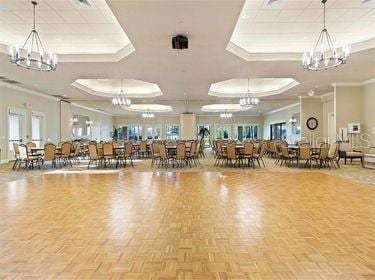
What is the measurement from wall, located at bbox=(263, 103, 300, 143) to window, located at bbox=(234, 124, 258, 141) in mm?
1011

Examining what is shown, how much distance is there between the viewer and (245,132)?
2773 cm

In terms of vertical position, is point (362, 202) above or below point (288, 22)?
below

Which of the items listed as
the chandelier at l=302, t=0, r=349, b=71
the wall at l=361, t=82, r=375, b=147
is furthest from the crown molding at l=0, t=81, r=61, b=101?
the wall at l=361, t=82, r=375, b=147

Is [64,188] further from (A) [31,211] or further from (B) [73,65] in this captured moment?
(B) [73,65]

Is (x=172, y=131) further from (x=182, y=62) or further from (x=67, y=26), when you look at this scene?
(x=67, y=26)

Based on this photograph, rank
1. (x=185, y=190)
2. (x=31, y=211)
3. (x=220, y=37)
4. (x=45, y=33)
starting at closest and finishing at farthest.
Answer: (x=31, y=211) → (x=185, y=190) → (x=220, y=37) → (x=45, y=33)

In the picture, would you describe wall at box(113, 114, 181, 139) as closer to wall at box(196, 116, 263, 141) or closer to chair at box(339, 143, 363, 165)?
wall at box(196, 116, 263, 141)

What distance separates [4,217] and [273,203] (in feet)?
12.8

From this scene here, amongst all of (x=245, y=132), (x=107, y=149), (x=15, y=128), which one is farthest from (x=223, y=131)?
(x=15, y=128)

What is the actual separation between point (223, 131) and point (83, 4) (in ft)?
75.2

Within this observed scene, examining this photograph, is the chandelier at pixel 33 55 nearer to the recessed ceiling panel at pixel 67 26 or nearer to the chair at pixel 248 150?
the recessed ceiling panel at pixel 67 26

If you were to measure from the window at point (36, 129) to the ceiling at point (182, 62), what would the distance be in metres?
1.40

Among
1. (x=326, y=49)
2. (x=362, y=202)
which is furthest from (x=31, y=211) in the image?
(x=326, y=49)

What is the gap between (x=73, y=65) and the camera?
879 centimetres
